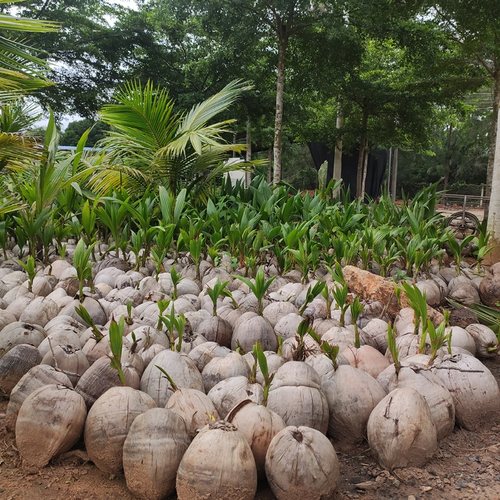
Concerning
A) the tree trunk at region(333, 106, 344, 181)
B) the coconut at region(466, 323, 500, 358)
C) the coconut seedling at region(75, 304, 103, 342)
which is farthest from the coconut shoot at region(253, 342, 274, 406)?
the tree trunk at region(333, 106, 344, 181)

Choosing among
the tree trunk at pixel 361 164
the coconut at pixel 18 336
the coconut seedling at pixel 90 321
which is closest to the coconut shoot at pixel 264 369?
the coconut seedling at pixel 90 321

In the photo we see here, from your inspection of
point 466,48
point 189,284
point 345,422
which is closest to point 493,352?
point 345,422

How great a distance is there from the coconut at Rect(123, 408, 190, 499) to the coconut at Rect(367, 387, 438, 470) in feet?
2.19

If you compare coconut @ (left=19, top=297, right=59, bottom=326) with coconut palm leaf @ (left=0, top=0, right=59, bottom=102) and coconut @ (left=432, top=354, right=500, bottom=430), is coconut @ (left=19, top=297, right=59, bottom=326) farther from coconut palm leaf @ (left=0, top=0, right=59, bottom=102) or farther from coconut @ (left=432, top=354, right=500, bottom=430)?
coconut @ (left=432, top=354, right=500, bottom=430)

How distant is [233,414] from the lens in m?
1.79

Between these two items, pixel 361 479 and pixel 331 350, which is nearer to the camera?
pixel 361 479

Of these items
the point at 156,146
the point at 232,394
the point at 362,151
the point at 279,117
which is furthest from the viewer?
the point at 362,151

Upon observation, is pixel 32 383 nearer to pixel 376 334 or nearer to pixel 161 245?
pixel 376 334

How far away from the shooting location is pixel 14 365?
2.22 m

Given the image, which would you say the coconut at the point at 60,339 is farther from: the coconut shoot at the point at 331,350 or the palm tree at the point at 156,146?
the palm tree at the point at 156,146

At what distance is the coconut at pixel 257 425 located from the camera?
69.2 inches

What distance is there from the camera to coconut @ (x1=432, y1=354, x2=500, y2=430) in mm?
2184

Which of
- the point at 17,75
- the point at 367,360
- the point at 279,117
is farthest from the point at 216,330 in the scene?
the point at 279,117

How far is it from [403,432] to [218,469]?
66cm
